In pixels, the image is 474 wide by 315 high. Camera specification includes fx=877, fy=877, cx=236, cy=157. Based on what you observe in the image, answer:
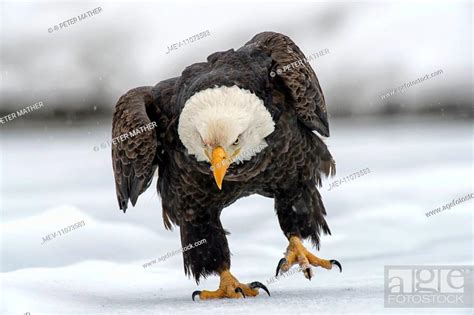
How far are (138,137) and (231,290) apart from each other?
1.25m

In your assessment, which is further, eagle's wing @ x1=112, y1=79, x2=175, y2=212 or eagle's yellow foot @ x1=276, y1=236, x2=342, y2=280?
eagle's yellow foot @ x1=276, y1=236, x2=342, y2=280

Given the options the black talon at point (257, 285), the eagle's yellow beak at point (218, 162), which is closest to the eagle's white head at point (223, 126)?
the eagle's yellow beak at point (218, 162)

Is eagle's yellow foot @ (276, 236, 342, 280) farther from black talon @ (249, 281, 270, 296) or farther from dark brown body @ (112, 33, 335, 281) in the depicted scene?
black talon @ (249, 281, 270, 296)

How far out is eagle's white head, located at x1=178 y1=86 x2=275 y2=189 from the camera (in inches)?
208

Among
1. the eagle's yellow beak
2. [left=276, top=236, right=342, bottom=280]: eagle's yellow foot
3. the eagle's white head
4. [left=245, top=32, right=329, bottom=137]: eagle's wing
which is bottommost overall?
[left=276, top=236, right=342, bottom=280]: eagle's yellow foot

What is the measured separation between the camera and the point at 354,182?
354 inches

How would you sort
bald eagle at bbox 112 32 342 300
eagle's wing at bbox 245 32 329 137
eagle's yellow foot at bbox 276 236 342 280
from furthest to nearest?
eagle's yellow foot at bbox 276 236 342 280, eagle's wing at bbox 245 32 329 137, bald eagle at bbox 112 32 342 300

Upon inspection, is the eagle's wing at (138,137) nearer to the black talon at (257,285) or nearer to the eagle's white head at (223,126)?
the eagle's white head at (223,126)

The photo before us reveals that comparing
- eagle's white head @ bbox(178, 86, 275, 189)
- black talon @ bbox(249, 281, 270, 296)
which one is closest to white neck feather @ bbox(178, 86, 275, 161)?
eagle's white head @ bbox(178, 86, 275, 189)

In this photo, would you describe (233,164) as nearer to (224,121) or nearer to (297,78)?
(224,121)

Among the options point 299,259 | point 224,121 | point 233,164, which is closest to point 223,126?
point 224,121

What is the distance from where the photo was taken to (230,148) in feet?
17.7

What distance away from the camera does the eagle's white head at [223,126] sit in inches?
208

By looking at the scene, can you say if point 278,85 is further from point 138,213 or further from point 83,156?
point 83,156
